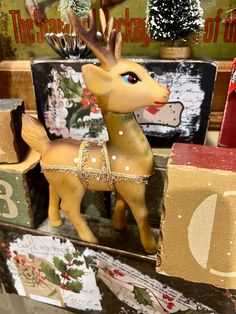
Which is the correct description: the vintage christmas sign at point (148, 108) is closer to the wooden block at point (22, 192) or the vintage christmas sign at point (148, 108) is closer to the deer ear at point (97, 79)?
the wooden block at point (22, 192)

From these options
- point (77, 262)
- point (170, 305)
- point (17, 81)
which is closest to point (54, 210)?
point (77, 262)

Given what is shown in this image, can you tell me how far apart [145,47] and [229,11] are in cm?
26

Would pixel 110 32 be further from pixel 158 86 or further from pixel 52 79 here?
pixel 52 79

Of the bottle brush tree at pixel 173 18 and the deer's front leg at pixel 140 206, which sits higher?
the bottle brush tree at pixel 173 18

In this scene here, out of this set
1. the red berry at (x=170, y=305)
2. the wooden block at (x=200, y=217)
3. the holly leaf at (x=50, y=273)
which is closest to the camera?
the wooden block at (x=200, y=217)

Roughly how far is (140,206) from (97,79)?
0.94 feet

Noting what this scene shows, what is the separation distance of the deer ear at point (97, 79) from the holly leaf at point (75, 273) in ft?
1.58

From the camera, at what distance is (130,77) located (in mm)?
607

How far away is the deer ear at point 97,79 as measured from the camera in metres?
0.58

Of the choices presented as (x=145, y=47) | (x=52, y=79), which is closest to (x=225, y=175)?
(x=52, y=79)

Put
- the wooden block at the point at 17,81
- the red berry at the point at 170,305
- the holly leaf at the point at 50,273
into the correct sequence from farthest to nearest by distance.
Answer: the wooden block at the point at 17,81 < the holly leaf at the point at 50,273 < the red berry at the point at 170,305

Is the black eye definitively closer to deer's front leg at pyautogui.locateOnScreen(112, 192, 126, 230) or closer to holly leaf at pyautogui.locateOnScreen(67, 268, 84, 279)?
deer's front leg at pyautogui.locateOnScreen(112, 192, 126, 230)

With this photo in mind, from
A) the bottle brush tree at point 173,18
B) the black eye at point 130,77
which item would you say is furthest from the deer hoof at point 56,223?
the bottle brush tree at point 173,18

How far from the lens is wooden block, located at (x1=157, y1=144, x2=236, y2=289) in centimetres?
56
